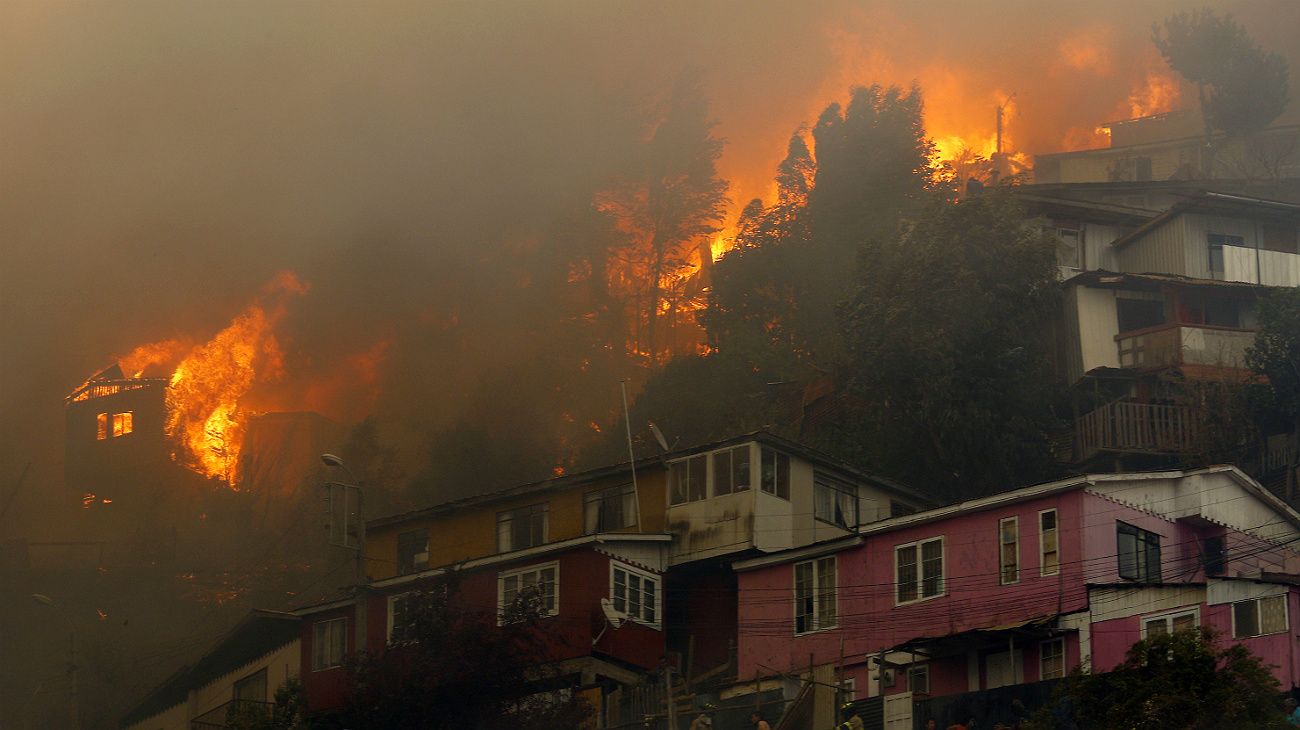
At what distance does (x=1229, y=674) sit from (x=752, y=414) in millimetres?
37955

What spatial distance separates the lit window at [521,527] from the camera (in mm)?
54188

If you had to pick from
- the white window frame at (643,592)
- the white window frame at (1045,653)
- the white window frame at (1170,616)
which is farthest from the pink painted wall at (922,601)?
the white window frame at (643,592)

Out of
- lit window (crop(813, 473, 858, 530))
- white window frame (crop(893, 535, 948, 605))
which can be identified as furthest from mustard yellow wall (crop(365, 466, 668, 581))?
white window frame (crop(893, 535, 948, 605))

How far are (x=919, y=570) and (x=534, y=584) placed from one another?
1197 centimetres

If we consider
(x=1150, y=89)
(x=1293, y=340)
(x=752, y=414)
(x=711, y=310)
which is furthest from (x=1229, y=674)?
(x=1150, y=89)

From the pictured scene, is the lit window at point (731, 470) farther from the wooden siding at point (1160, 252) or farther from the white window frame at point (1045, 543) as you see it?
the wooden siding at point (1160, 252)

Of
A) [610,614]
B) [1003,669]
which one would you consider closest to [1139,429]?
[1003,669]

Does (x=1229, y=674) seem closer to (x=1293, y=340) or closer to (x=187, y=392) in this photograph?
(x=1293, y=340)

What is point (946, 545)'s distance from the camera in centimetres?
4147

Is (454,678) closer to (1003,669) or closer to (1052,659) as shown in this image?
(1003,669)

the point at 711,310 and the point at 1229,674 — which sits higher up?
the point at 711,310

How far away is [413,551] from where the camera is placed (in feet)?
186

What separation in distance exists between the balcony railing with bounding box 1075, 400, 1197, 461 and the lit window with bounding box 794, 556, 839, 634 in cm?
1217

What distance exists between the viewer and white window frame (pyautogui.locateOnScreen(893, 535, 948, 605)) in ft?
135
